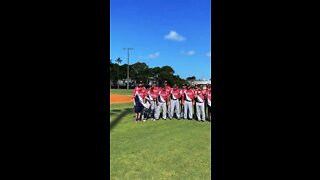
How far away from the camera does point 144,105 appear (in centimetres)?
1310

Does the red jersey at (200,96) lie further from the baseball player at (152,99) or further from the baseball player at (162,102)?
the baseball player at (152,99)

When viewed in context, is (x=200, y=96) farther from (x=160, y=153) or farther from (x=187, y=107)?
(x=160, y=153)

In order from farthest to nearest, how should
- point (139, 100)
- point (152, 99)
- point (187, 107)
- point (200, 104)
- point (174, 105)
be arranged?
point (174, 105) < point (187, 107) < point (152, 99) < point (200, 104) < point (139, 100)

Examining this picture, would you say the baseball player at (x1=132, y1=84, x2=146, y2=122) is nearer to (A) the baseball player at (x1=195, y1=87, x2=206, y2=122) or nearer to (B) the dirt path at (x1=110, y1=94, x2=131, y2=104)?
(A) the baseball player at (x1=195, y1=87, x2=206, y2=122)

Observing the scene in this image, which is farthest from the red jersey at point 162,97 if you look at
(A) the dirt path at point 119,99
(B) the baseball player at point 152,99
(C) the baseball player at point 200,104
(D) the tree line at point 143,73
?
(D) the tree line at point 143,73

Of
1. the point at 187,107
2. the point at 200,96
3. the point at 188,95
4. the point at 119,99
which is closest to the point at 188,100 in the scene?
the point at 188,95

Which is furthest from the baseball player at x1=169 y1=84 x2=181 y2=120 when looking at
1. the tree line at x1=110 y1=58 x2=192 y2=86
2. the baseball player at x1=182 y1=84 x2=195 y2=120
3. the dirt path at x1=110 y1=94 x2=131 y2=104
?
the tree line at x1=110 y1=58 x2=192 y2=86

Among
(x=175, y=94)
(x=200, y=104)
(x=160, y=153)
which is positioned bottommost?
(x=160, y=153)

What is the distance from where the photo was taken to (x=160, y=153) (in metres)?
7.24

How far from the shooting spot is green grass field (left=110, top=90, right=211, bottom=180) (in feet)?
18.4

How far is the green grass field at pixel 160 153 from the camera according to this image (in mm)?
5609
